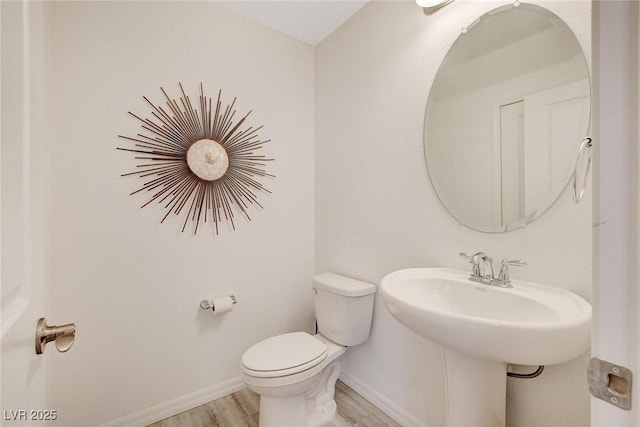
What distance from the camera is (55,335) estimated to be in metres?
0.55

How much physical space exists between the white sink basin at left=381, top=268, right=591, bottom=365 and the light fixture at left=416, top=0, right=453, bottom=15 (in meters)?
1.21

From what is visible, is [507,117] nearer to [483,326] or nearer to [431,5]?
[431,5]

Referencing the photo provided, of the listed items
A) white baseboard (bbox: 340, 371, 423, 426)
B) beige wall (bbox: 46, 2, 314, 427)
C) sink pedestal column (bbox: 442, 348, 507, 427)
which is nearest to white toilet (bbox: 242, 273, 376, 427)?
white baseboard (bbox: 340, 371, 423, 426)

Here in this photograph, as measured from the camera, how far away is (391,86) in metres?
1.57

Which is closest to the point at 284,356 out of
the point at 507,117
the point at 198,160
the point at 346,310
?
the point at 346,310

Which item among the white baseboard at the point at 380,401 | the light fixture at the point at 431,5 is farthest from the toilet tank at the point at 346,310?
the light fixture at the point at 431,5

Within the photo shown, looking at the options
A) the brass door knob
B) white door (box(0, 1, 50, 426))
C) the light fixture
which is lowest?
the brass door knob

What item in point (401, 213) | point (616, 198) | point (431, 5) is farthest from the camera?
point (401, 213)

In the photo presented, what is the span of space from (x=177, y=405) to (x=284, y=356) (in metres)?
0.80

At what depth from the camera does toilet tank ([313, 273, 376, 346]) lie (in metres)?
1.62

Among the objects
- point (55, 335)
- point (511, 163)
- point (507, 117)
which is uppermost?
point (507, 117)

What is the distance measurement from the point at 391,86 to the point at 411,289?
110cm

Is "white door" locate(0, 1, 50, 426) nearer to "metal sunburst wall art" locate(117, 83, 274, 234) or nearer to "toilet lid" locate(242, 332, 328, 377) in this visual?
"toilet lid" locate(242, 332, 328, 377)

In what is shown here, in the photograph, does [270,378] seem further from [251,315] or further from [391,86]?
[391,86]
